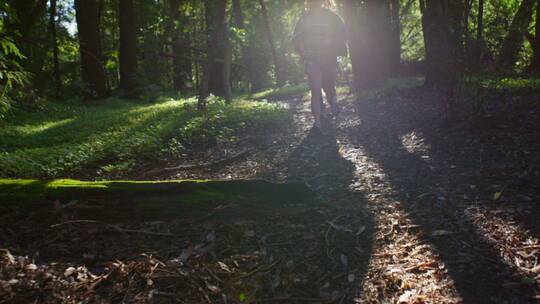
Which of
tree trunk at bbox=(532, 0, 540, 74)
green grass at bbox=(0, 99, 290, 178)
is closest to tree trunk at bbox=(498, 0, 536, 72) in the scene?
tree trunk at bbox=(532, 0, 540, 74)

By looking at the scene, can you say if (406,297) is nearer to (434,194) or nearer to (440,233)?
(440,233)

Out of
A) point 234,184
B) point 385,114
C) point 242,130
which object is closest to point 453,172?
point 234,184

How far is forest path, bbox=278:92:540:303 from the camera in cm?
268

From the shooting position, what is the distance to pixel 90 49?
52.7 feet

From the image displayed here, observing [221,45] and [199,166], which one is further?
[221,45]

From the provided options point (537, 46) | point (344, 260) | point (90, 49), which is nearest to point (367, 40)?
point (537, 46)

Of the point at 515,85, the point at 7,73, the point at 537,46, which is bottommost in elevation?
the point at 515,85

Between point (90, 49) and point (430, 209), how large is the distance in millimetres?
15540

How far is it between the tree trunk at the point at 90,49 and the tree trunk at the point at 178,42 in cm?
296

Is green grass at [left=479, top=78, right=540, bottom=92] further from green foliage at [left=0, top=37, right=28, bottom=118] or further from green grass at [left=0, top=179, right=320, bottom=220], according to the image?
green foliage at [left=0, top=37, right=28, bottom=118]

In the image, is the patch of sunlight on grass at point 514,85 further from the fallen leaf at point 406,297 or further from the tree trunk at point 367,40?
the fallen leaf at point 406,297

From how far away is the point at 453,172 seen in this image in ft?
15.3

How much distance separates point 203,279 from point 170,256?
0.45 m

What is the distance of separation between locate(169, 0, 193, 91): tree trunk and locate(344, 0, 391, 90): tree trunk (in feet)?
16.2
